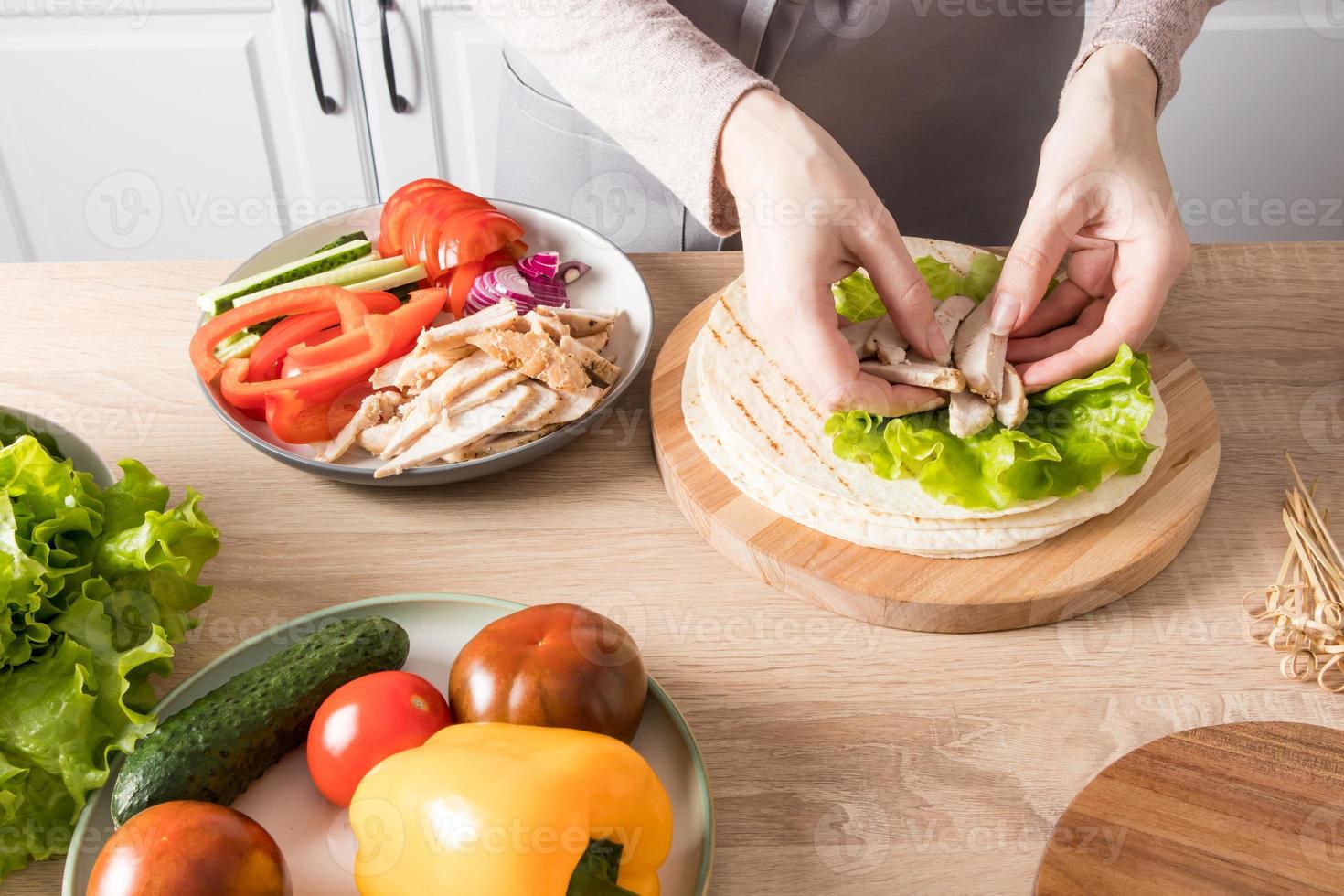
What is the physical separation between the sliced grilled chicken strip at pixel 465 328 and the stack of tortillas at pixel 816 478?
29 centimetres

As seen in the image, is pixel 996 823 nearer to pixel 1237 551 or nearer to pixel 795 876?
pixel 795 876

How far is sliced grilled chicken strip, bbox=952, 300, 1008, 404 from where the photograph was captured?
144cm

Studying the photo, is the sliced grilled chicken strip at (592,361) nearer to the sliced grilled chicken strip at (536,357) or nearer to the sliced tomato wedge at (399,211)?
the sliced grilled chicken strip at (536,357)

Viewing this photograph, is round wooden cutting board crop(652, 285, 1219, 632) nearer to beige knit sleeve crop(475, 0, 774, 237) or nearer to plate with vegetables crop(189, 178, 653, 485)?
plate with vegetables crop(189, 178, 653, 485)

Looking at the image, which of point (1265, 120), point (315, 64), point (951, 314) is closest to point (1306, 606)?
point (951, 314)

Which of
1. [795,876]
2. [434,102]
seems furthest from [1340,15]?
[795,876]

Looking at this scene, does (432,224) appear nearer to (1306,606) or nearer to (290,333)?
(290,333)

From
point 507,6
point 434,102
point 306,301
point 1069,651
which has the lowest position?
point 434,102

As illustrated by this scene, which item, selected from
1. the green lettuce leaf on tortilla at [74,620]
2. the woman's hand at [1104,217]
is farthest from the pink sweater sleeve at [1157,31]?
the green lettuce leaf on tortilla at [74,620]

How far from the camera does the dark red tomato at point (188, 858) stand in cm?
88

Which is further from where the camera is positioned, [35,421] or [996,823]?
[35,421]

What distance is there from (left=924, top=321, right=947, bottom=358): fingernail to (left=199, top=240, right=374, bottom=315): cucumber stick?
0.97 meters

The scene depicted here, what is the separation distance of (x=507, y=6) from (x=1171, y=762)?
135 centimetres

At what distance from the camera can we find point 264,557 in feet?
4.75
